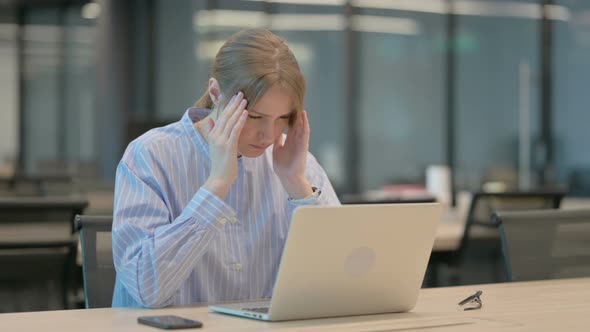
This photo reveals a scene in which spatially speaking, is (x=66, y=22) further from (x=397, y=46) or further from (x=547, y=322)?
(x=547, y=322)

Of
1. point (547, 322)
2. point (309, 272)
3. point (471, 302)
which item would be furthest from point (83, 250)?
point (547, 322)

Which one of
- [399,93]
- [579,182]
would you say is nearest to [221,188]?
[579,182]

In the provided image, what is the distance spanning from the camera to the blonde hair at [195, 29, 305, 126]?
2.06 meters

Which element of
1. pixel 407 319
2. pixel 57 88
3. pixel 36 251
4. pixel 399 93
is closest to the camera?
pixel 407 319

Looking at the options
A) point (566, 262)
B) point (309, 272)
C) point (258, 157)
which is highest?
point (258, 157)

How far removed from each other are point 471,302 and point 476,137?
25.3ft

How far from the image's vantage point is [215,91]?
216 centimetres

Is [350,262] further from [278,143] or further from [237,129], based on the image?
[278,143]

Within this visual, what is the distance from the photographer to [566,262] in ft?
8.64

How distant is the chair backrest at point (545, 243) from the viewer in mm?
2502

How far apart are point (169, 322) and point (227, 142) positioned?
515mm

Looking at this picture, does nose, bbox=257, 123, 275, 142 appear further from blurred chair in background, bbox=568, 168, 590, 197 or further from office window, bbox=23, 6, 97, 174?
office window, bbox=23, 6, 97, 174

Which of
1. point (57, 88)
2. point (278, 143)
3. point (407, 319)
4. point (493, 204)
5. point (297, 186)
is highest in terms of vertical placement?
point (57, 88)

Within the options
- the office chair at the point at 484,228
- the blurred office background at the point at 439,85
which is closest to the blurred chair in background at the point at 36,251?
the office chair at the point at 484,228
